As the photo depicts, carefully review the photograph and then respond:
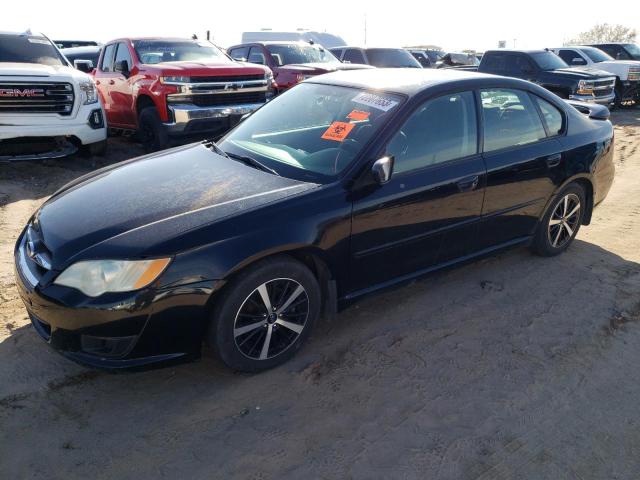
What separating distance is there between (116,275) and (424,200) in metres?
1.91

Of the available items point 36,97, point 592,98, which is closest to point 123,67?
point 36,97

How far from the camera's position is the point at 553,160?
4172mm

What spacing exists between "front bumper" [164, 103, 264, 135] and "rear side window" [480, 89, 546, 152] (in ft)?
14.5

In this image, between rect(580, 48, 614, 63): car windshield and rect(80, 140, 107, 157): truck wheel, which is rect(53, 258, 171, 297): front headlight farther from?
rect(580, 48, 614, 63): car windshield

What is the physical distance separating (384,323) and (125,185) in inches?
75.6

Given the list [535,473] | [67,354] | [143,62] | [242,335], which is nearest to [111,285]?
[67,354]

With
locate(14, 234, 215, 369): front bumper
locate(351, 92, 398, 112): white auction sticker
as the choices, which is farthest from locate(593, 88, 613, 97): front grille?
locate(14, 234, 215, 369): front bumper

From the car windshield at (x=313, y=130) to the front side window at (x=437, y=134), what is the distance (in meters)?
0.18

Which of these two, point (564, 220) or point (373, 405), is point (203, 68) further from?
point (373, 405)

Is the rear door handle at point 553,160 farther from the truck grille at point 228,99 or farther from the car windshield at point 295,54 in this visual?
the car windshield at point 295,54

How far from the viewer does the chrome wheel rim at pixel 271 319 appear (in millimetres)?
2875

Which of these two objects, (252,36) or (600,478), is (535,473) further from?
(252,36)

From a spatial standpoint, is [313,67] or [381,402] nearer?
[381,402]

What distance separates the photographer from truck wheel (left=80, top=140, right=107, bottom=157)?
7668mm
